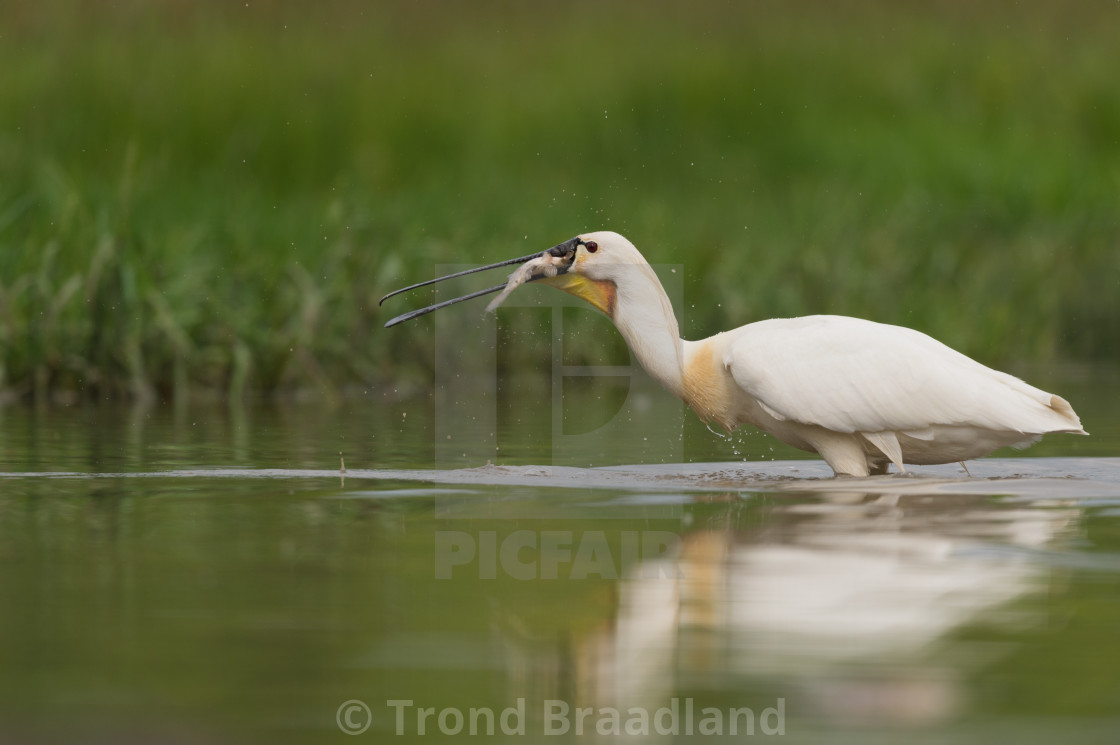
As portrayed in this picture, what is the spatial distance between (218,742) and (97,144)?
15.0m

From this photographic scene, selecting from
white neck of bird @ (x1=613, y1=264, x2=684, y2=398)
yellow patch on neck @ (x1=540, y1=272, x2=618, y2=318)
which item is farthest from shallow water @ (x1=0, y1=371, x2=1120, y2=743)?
yellow patch on neck @ (x1=540, y1=272, x2=618, y2=318)

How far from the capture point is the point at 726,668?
447cm

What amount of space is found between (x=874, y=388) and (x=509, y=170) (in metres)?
11.7

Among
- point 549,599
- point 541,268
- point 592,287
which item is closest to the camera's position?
point 549,599

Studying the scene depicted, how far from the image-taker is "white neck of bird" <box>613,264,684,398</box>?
29.3 ft

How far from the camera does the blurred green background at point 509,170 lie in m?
13.6

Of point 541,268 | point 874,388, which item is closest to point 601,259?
point 541,268

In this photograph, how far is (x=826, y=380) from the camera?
340 inches

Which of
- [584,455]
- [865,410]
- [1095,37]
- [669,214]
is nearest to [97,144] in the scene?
[669,214]

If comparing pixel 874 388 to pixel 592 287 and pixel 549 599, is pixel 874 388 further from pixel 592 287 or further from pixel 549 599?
pixel 549 599

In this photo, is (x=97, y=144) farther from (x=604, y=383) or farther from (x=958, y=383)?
(x=958, y=383)

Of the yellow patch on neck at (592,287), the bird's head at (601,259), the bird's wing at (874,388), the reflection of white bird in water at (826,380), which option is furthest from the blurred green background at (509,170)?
the bird's wing at (874,388)

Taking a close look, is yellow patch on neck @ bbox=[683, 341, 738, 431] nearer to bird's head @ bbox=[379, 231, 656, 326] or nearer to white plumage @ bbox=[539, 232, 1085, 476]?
white plumage @ bbox=[539, 232, 1085, 476]

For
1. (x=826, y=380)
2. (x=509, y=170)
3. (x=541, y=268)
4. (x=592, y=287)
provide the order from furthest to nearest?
(x=509, y=170) < (x=592, y=287) < (x=541, y=268) < (x=826, y=380)
